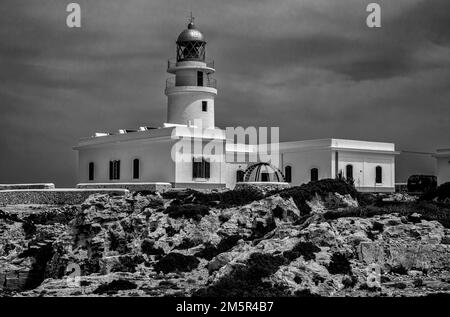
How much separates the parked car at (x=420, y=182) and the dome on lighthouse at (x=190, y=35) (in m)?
14.5

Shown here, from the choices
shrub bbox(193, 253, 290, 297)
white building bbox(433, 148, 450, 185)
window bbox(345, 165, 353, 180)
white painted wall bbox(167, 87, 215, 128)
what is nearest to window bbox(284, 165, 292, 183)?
window bbox(345, 165, 353, 180)

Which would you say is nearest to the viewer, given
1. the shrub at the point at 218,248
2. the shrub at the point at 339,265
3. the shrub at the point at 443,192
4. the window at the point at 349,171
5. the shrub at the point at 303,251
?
the shrub at the point at 339,265

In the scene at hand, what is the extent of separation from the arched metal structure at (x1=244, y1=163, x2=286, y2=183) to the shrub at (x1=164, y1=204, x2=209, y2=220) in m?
8.42

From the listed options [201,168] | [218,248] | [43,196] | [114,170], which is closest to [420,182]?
[201,168]

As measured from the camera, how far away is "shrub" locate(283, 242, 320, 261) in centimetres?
1717

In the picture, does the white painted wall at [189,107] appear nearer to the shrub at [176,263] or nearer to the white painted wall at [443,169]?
the white painted wall at [443,169]

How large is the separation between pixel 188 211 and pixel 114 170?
36.8 feet

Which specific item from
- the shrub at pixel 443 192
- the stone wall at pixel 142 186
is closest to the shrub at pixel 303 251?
the shrub at pixel 443 192

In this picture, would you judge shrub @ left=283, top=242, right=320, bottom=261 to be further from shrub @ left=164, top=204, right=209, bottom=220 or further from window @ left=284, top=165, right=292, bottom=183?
window @ left=284, top=165, right=292, bottom=183

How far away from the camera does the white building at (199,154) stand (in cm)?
3306

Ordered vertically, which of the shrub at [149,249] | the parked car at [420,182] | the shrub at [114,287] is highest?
the parked car at [420,182]
